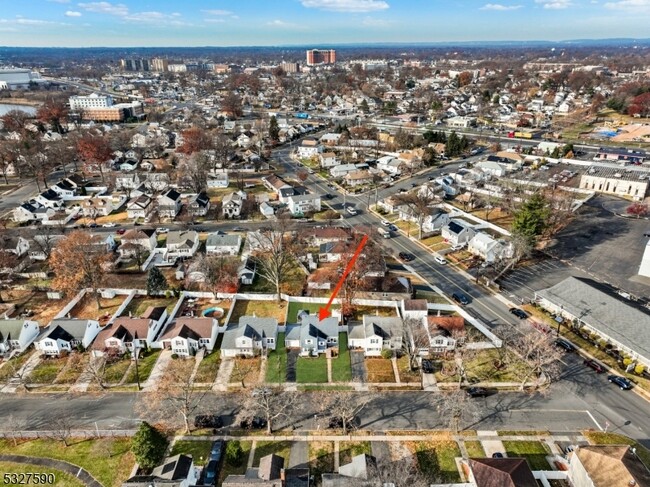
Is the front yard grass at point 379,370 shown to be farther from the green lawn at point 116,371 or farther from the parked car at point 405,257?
the green lawn at point 116,371

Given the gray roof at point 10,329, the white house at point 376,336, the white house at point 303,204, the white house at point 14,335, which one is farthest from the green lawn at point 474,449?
the white house at point 303,204

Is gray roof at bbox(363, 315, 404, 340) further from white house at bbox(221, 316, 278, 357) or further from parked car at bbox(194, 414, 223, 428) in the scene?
parked car at bbox(194, 414, 223, 428)

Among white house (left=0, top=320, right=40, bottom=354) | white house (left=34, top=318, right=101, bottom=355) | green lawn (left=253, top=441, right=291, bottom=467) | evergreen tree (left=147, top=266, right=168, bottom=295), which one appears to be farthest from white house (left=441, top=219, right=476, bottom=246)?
white house (left=0, top=320, right=40, bottom=354)

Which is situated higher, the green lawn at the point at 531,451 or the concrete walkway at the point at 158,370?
the green lawn at the point at 531,451

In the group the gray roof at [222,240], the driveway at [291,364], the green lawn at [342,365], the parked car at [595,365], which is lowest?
the driveway at [291,364]

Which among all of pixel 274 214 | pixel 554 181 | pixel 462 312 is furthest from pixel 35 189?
pixel 554 181

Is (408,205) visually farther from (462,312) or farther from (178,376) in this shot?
(178,376)

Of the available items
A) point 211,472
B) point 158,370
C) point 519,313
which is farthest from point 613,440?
point 158,370
